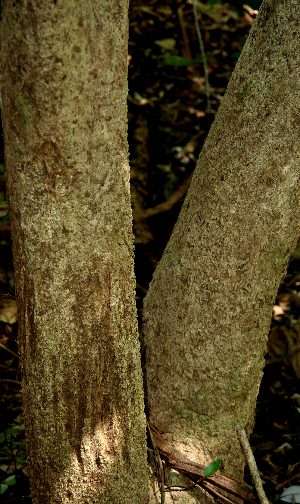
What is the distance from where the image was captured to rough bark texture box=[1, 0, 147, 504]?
2.87 feet

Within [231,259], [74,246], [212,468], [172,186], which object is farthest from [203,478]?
[172,186]

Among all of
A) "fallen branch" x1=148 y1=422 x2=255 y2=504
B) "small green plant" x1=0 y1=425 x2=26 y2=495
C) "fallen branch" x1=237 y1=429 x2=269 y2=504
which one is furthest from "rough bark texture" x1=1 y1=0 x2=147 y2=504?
"small green plant" x1=0 y1=425 x2=26 y2=495

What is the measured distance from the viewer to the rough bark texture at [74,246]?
0.88m

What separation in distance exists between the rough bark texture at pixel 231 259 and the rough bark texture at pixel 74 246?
0.64 ft

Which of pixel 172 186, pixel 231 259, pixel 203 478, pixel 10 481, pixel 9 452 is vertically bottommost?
pixel 10 481

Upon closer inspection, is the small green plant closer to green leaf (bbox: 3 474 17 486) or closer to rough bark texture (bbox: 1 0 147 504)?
green leaf (bbox: 3 474 17 486)

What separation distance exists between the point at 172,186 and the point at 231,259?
2.13 meters

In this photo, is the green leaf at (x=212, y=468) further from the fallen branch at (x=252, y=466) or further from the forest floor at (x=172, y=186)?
the forest floor at (x=172, y=186)

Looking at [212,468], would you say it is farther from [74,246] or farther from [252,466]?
[74,246]

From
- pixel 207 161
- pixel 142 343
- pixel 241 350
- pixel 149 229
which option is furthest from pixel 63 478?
pixel 149 229

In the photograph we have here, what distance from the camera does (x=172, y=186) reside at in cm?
334

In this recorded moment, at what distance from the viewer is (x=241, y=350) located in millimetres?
1344

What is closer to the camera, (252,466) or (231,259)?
(231,259)

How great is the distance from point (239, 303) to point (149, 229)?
1.64 m
